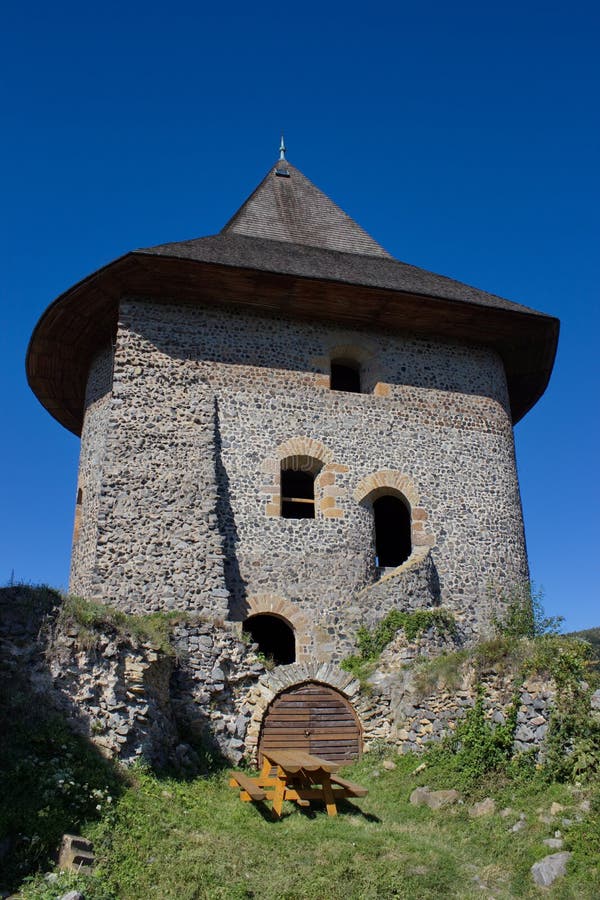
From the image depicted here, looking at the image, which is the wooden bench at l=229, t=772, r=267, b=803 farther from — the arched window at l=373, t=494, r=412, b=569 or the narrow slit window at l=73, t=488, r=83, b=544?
the arched window at l=373, t=494, r=412, b=569

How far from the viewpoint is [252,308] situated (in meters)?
14.7

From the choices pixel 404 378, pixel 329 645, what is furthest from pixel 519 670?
pixel 404 378

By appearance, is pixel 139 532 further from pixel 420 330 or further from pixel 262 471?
pixel 420 330

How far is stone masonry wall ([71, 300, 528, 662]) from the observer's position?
40.4 feet

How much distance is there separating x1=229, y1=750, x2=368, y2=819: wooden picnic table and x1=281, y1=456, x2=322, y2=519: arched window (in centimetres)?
550

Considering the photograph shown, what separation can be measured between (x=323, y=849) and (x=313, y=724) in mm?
3587

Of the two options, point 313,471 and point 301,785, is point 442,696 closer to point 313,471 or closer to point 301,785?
point 301,785

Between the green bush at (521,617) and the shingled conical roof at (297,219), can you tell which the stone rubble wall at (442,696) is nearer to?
the green bush at (521,617)

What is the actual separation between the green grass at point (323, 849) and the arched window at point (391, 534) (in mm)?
7998

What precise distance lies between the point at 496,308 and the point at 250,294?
467cm

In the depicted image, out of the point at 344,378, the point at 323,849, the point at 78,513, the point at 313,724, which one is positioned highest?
the point at 344,378

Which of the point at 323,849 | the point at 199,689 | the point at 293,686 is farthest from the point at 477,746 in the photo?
the point at 199,689

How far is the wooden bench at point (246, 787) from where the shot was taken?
27.4ft

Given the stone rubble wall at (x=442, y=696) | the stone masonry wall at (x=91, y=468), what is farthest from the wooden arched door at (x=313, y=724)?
the stone masonry wall at (x=91, y=468)
